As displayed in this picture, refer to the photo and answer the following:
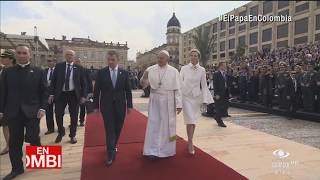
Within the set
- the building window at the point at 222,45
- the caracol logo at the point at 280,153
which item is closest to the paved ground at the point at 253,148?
the caracol logo at the point at 280,153

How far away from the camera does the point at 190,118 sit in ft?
18.9

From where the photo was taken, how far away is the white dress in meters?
5.84

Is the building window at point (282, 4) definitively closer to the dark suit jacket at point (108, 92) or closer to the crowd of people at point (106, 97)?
the crowd of people at point (106, 97)

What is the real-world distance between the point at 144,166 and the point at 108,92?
4.24 ft

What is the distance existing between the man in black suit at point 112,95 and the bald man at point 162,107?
0.44 meters

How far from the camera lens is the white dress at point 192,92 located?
584 centimetres

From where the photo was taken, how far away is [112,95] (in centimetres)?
523

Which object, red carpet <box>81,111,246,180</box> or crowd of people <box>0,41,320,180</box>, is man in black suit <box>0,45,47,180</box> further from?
red carpet <box>81,111,246,180</box>

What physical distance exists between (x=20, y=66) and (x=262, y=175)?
3.80m

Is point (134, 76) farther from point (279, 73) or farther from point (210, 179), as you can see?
point (210, 179)

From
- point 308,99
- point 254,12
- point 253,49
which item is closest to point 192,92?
point 308,99

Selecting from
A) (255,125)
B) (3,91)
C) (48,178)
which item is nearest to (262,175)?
(48,178)

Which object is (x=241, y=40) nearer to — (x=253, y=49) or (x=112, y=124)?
(x=253, y=49)

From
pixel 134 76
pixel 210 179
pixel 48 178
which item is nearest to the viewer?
pixel 210 179
